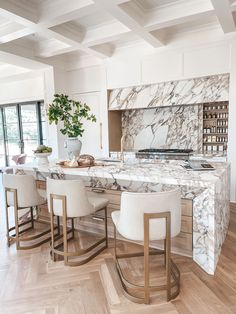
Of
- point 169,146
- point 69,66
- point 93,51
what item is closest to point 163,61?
point 93,51

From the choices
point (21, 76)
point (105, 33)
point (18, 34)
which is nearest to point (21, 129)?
point (21, 76)

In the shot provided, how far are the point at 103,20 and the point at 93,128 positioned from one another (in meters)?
2.42

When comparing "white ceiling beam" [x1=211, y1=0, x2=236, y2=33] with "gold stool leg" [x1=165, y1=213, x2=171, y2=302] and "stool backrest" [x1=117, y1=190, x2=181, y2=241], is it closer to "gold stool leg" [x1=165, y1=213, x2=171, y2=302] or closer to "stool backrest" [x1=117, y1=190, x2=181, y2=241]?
"stool backrest" [x1=117, y1=190, x2=181, y2=241]

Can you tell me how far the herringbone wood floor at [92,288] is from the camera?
1.82 meters

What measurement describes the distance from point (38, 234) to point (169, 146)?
126 inches

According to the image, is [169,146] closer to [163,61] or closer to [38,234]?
[163,61]

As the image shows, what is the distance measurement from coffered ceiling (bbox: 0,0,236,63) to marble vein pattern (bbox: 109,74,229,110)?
0.76 m

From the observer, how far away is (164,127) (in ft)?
16.8

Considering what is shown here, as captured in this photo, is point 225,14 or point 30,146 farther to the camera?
point 30,146

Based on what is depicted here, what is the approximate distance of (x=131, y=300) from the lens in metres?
1.90

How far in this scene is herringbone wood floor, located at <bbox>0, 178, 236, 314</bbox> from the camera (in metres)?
1.82

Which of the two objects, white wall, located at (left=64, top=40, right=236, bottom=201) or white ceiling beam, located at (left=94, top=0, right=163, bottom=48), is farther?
white wall, located at (left=64, top=40, right=236, bottom=201)

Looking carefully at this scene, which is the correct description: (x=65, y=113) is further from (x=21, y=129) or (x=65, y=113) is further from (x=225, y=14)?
(x=21, y=129)

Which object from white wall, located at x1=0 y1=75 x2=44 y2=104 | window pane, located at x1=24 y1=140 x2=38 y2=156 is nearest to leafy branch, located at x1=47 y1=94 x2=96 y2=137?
white wall, located at x1=0 y1=75 x2=44 y2=104
